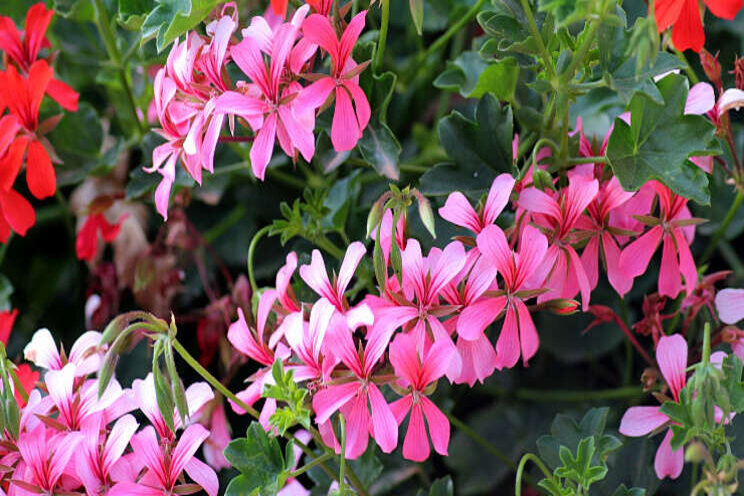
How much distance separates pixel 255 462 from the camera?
783mm

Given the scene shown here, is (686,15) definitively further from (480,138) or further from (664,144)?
(480,138)

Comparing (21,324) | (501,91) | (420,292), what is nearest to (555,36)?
(501,91)

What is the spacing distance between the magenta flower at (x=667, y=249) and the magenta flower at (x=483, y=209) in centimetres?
14

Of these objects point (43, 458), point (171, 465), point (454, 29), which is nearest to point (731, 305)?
point (454, 29)

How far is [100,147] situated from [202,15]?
0.43m

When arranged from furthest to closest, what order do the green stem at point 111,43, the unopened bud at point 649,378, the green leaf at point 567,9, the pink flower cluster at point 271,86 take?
the green stem at point 111,43 → the unopened bud at point 649,378 → the pink flower cluster at point 271,86 → the green leaf at point 567,9

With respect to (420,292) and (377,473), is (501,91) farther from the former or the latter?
(377,473)

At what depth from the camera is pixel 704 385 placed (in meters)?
0.68

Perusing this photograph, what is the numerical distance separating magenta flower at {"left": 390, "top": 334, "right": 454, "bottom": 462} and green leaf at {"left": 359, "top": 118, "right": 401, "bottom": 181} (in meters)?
0.19

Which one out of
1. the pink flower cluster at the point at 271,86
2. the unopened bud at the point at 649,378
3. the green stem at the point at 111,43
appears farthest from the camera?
the green stem at the point at 111,43

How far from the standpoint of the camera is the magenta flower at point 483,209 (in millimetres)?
748

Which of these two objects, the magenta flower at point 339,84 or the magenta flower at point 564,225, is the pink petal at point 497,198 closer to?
the magenta flower at point 564,225

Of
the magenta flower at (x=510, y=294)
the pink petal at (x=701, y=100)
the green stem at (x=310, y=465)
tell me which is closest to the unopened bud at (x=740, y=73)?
the pink petal at (x=701, y=100)

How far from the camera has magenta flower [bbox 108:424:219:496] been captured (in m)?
0.76
